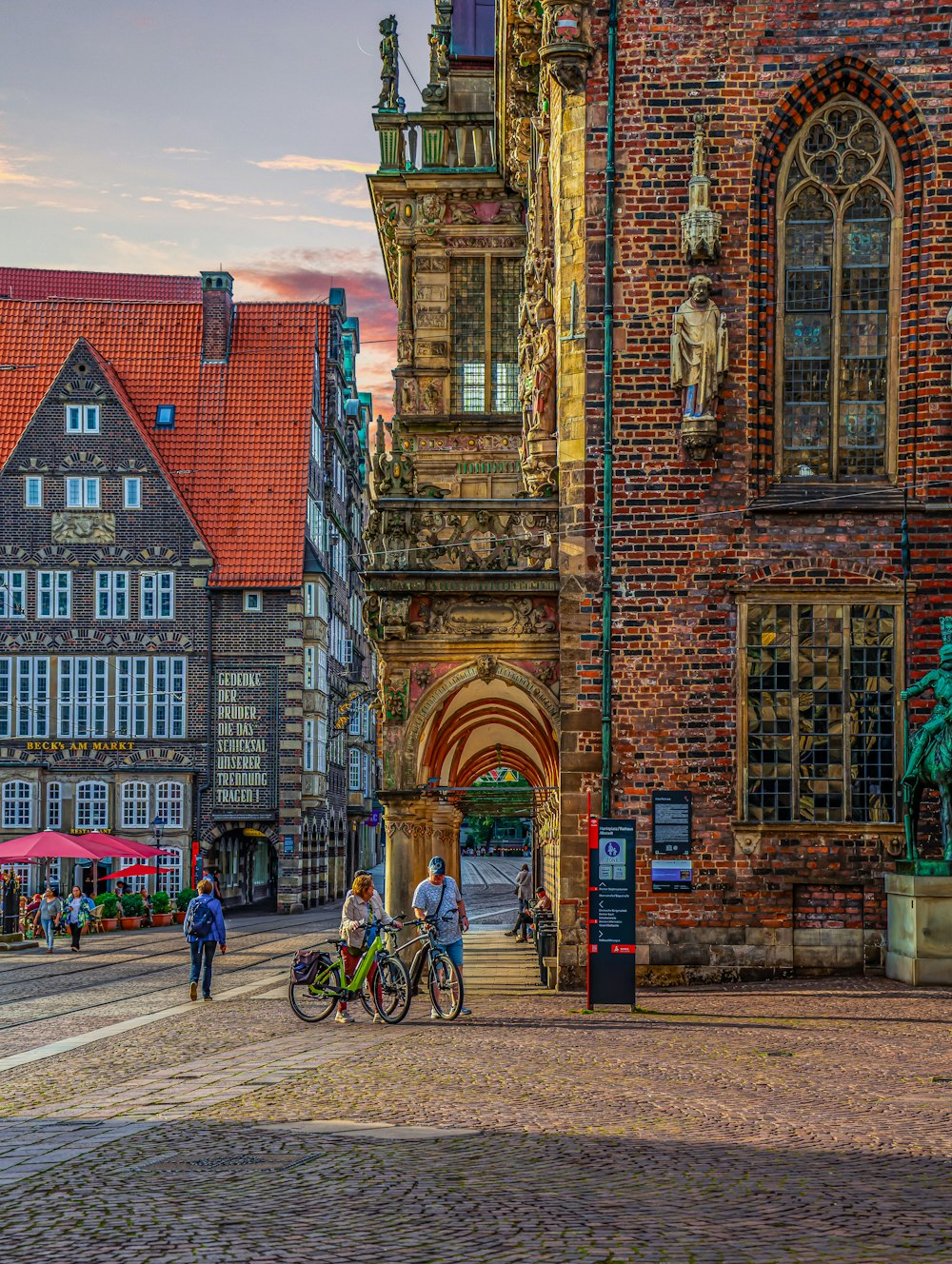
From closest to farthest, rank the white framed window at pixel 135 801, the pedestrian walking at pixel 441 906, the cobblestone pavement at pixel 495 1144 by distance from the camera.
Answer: the cobblestone pavement at pixel 495 1144 → the pedestrian walking at pixel 441 906 → the white framed window at pixel 135 801

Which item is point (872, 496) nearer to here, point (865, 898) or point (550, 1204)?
point (865, 898)

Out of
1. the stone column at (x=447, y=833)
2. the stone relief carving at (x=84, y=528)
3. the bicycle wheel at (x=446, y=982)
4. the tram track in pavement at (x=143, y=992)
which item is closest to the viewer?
the bicycle wheel at (x=446, y=982)

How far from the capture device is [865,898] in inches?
846

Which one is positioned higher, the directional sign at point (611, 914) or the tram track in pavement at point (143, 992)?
the directional sign at point (611, 914)

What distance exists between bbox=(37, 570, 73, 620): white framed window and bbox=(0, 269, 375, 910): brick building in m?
0.07

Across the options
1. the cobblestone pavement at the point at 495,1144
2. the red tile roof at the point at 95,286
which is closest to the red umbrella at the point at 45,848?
the cobblestone pavement at the point at 495,1144

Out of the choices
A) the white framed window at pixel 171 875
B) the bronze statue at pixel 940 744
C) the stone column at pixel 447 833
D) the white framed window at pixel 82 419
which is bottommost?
the white framed window at pixel 171 875

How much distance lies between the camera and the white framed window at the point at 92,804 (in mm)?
56750

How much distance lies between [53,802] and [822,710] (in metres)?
39.1

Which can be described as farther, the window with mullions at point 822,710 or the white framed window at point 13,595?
the white framed window at point 13,595

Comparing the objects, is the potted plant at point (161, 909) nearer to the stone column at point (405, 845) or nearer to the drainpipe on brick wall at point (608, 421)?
the stone column at point (405, 845)

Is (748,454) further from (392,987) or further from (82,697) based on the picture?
(82,697)

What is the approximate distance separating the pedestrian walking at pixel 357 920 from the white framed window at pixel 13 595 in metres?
41.1

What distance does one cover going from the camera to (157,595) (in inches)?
2260
